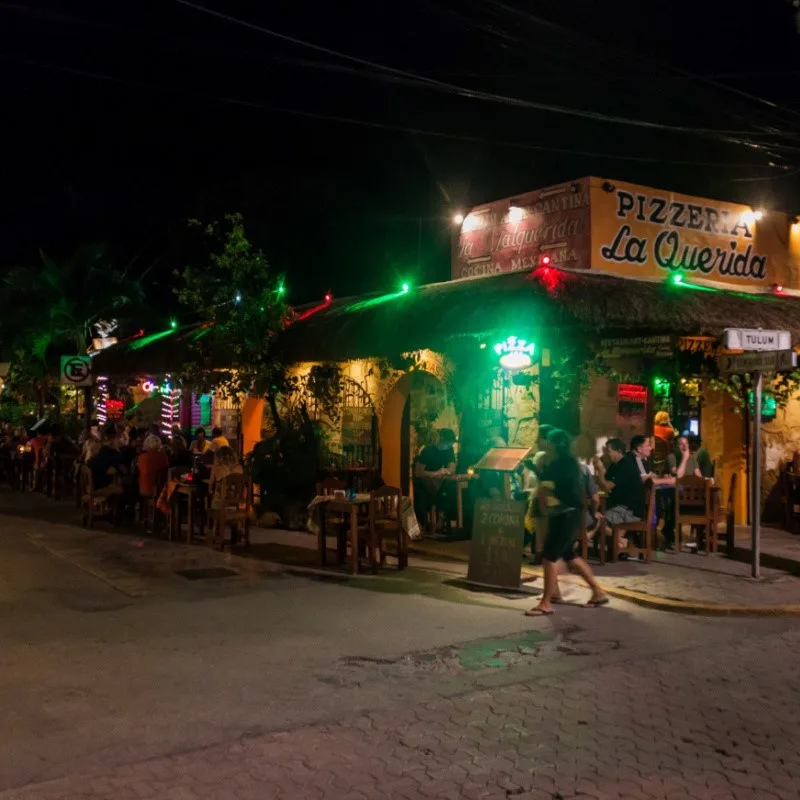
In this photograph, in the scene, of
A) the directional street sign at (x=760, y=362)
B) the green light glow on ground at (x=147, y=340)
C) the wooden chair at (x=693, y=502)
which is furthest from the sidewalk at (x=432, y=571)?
the green light glow on ground at (x=147, y=340)

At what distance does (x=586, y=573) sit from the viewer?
364 inches

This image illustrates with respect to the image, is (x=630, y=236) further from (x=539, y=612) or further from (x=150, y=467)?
(x=150, y=467)

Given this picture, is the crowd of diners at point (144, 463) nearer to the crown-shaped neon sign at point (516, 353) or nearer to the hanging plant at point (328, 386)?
the hanging plant at point (328, 386)

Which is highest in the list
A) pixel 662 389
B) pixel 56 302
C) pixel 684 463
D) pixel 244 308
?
pixel 56 302

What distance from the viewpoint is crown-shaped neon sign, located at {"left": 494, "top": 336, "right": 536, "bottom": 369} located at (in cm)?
1279

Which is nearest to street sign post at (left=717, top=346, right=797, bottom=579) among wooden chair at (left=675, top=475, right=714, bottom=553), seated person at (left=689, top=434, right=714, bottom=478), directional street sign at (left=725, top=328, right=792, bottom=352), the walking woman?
directional street sign at (left=725, top=328, right=792, bottom=352)

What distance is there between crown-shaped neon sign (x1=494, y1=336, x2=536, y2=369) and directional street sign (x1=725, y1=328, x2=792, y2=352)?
10.1 feet

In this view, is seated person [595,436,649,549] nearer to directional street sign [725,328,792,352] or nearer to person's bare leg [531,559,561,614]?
directional street sign [725,328,792,352]

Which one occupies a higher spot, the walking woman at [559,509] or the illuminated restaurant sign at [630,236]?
the illuminated restaurant sign at [630,236]

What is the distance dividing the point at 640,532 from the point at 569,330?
9.18ft

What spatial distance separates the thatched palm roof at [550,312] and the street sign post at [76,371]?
6735 millimetres

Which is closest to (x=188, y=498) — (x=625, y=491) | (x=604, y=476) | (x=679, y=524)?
(x=604, y=476)

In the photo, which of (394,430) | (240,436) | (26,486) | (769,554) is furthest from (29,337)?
(769,554)

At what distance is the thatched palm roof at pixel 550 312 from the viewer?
11461 millimetres
